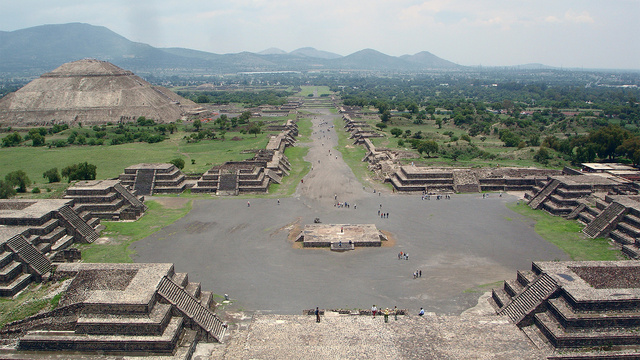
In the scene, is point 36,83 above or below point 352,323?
above

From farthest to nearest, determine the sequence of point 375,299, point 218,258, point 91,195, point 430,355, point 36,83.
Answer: point 36,83, point 91,195, point 218,258, point 375,299, point 430,355

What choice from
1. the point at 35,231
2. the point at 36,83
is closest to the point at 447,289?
the point at 35,231

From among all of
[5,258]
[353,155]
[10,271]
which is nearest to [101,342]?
[10,271]

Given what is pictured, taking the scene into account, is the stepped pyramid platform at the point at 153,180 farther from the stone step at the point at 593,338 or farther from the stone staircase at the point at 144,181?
the stone step at the point at 593,338

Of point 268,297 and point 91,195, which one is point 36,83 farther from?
point 268,297

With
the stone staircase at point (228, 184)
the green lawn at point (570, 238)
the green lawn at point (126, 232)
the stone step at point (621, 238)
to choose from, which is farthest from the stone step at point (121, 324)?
the stone step at point (621, 238)

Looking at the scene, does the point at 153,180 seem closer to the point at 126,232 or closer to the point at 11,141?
the point at 126,232
